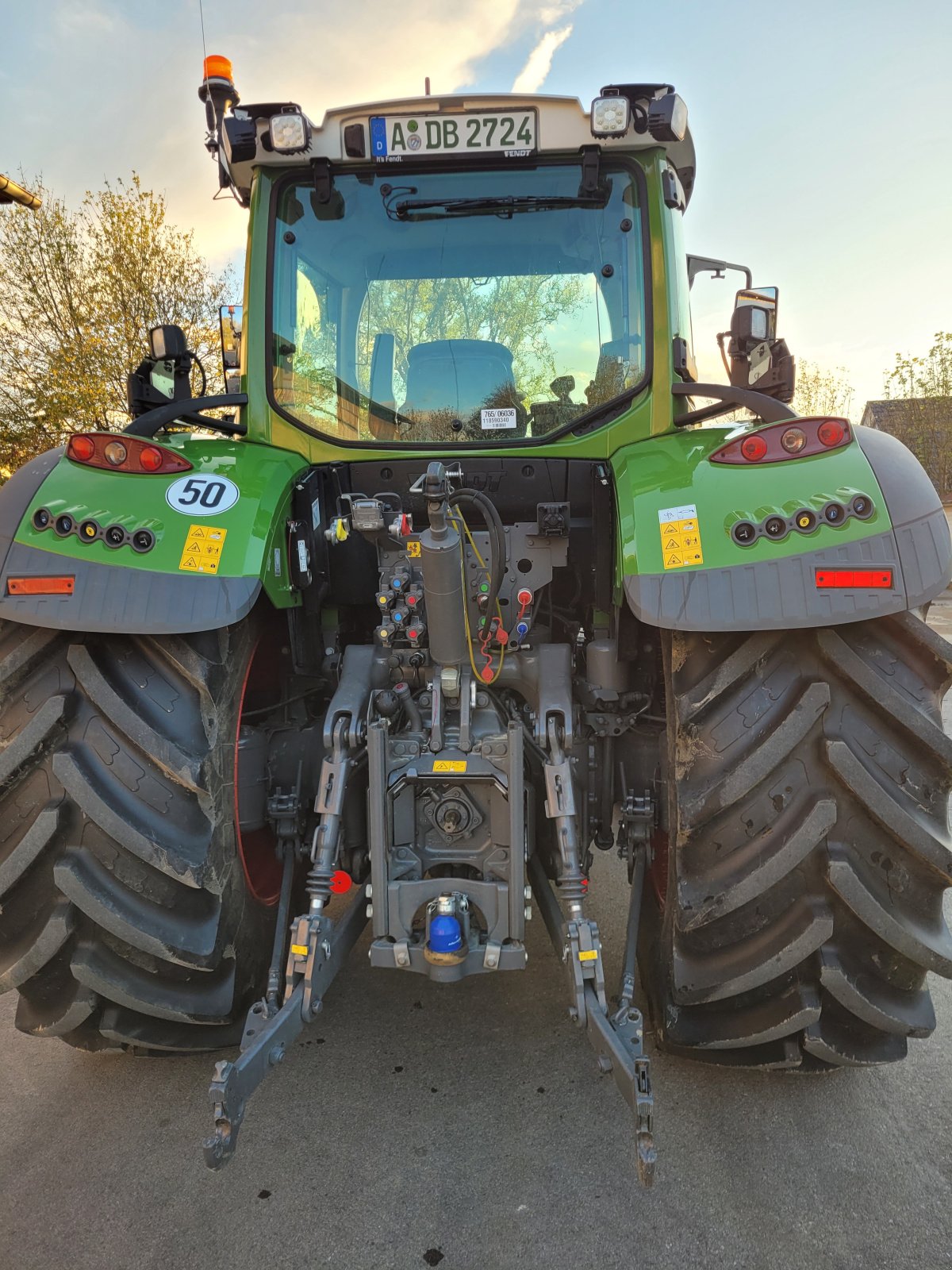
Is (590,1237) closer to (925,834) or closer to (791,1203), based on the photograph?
(791,1203)

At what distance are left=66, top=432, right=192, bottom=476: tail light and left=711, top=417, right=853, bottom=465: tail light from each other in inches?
57.8

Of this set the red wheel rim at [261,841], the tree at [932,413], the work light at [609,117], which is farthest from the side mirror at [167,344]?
the tree at [932,413]

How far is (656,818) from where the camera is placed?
2318 mm

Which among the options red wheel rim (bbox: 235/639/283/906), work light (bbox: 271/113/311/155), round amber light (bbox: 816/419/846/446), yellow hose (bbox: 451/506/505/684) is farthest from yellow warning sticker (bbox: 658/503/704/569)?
work light (bbox: 271/113/311/155)

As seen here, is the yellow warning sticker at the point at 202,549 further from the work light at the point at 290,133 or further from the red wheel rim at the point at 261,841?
the work light at the point at 290,133

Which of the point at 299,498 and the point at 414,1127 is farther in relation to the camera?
the point at 299,498

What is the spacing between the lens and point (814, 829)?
1778 mm

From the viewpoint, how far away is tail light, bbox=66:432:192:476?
2.12 metres

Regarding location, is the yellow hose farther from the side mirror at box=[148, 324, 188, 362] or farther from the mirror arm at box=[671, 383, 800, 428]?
the side mirror at box=[148, 324, 188, 362]

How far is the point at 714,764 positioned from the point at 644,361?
4.39ft

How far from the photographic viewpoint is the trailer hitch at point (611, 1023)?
1461 millimetres

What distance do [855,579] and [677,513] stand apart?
0.42 meters

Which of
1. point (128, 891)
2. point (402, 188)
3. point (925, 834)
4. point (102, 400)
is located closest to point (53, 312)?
point (102, 400)

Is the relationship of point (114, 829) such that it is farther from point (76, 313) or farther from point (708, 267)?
point (76, 313)
